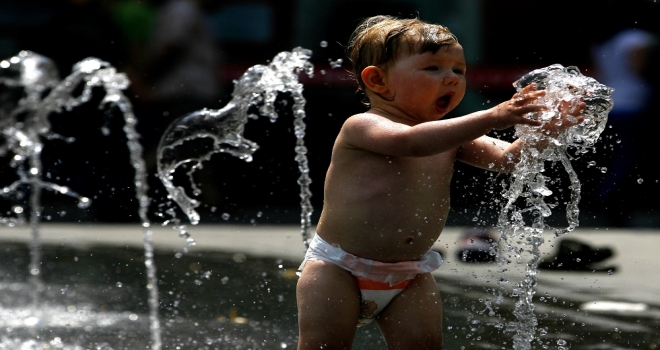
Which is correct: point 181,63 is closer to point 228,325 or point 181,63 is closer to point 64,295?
point 64,295

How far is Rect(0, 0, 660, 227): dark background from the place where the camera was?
8.45 m

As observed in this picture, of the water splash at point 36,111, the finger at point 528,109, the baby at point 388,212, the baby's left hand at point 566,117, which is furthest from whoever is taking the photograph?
the water splash at point 36,111

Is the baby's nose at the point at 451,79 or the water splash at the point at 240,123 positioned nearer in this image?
the baby's nose at the point at 451,79

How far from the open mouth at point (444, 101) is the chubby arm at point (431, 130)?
0.42 feet

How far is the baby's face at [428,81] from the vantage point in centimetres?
301

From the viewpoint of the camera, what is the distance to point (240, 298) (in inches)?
195

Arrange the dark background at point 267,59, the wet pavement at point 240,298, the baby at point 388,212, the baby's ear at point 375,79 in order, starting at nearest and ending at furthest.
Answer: the baby at point 388,212 → the baby's ear at point 375,79 → the wet pavement at point 240,298 → the dark background at point 267,59

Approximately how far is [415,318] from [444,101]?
585 mm

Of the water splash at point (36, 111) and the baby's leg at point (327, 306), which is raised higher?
the water splash at point (36, 111)

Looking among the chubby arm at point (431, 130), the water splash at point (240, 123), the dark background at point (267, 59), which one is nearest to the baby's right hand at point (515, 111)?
the chubby arm at point (431, 130)

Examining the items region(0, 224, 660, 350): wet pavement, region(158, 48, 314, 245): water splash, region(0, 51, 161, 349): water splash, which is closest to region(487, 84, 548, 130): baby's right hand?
region(0, 224, 660, 350): wet pavement

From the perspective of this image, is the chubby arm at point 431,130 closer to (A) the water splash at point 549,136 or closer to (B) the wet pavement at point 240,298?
(A) the water splash at point 549,136

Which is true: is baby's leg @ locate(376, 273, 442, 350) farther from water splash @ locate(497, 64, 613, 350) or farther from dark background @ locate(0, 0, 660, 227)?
dark background @ locate(0, 0, 660, 227)

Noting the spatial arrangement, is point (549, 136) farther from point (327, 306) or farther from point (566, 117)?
point (327, 306)
